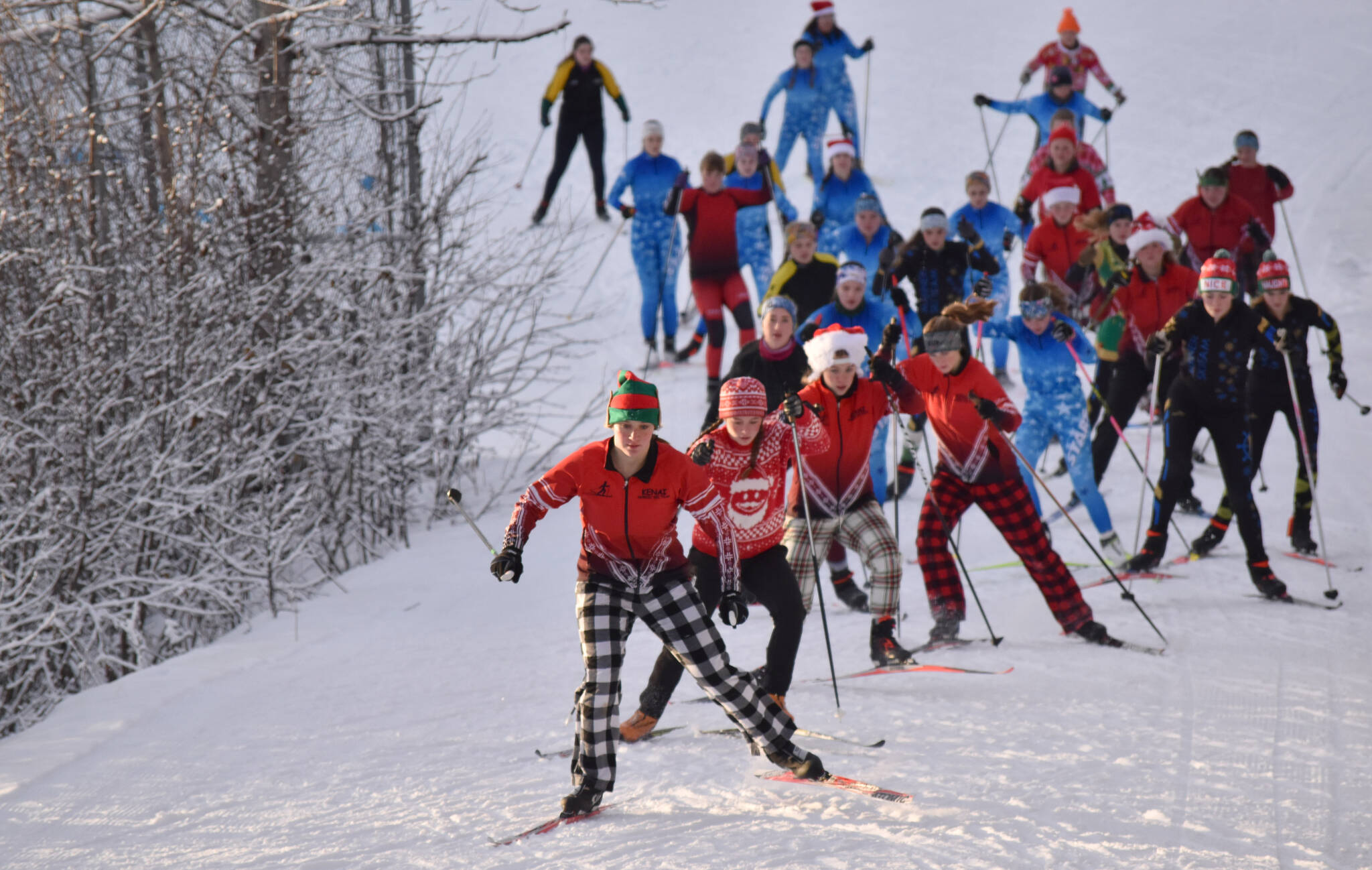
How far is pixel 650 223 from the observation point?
9789 mm

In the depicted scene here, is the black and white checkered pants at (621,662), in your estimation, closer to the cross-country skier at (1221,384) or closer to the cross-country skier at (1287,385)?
the cross-country skier at (1221,384)

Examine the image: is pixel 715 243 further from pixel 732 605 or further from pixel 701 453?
pixel 732 605

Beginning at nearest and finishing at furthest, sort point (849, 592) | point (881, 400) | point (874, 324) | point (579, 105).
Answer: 1. point (881, 400)
2. point (849, 592)
3. point (874, 324)
4. point (579, 105)

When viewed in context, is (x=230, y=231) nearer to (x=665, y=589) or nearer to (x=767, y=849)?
(x=665, y=589)

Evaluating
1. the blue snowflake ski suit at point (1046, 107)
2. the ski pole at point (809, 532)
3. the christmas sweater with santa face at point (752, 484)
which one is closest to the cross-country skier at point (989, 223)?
the blue snowflake ski suit at point (1046, 107)

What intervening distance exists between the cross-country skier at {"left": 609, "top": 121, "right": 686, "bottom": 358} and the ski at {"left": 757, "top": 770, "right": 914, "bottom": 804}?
6073 mm

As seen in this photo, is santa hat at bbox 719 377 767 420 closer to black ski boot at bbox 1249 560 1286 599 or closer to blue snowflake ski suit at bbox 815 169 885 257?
black ski boot at bbox 1249 560 1286 599

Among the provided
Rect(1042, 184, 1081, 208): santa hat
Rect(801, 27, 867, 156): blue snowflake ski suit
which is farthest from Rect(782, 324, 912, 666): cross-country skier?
Rect(801, 27, 867, 156): blue snowflake ski suit

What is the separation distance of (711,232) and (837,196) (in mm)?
1616

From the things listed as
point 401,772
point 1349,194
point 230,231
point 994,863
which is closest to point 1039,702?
point 994,863

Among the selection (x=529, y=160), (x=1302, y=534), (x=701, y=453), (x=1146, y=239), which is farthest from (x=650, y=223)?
(x=701, y=453)

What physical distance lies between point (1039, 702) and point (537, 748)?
1.95 m

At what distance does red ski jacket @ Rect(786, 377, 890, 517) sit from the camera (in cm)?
501

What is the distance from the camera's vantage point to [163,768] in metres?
4.44
